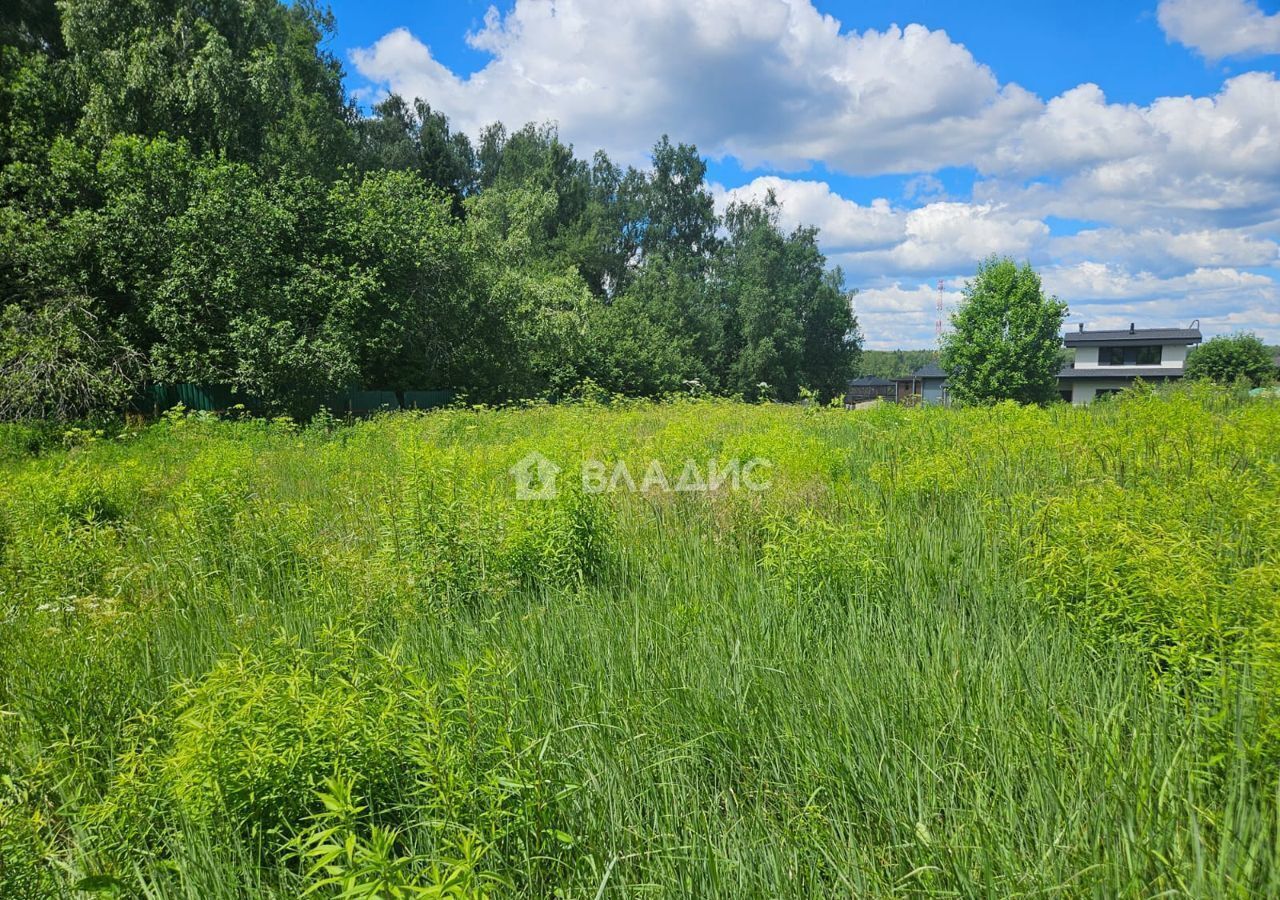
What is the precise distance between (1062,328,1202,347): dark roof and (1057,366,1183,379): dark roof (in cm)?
231

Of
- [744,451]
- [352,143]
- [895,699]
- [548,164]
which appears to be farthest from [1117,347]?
[895,699]

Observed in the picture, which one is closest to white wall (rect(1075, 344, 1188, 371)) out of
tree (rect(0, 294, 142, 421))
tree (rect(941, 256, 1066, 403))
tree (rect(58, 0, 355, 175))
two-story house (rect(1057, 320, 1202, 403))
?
two-story house (rect(1057, 320, 1202, 403))

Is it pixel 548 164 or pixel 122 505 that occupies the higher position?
pixel 548 164

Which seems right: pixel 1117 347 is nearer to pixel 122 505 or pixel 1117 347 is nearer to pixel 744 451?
pixel 744 451

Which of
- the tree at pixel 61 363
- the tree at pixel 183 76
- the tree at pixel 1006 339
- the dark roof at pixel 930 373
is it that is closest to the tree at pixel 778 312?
Answer: the tree at pixel 1006 339

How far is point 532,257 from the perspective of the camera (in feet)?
140

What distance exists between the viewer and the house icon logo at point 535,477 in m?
5.00

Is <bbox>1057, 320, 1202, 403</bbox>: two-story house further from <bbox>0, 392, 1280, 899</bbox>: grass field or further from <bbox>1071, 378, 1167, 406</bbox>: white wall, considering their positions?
<bbox>0, 392, 1280, 899</bbox>: grass field

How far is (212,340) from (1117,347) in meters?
67.3

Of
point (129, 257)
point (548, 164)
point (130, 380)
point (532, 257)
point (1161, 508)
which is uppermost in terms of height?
point (548, 164)

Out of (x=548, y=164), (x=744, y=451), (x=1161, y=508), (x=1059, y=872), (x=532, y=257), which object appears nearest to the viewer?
(x=1059, y=872)

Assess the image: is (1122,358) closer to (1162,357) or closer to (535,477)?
(1162,357)

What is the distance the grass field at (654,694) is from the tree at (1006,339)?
50359 millimetres

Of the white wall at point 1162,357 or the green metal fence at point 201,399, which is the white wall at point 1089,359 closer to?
the white wall at point 1162,357
